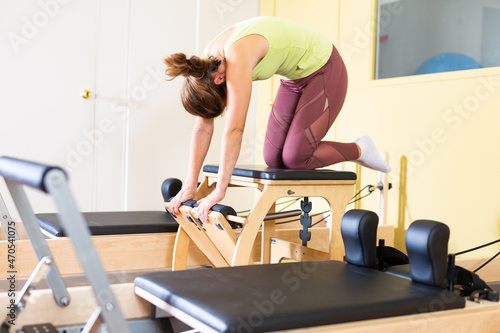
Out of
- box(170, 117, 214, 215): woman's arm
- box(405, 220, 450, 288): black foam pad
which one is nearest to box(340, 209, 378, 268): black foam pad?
box(405, 220, 450, 288): black foam pad

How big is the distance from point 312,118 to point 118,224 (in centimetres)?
97

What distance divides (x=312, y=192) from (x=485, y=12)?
5.02ft

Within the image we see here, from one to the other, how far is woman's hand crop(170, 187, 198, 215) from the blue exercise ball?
168cm

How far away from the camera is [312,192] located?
2309 mm

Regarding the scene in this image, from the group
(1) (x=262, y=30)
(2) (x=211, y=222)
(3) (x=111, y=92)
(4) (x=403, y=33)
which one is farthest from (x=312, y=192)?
(3) (x=111, y=92)

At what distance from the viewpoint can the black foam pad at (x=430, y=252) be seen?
1.54 metres

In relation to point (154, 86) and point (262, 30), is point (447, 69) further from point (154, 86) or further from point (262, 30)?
point (154, 86)

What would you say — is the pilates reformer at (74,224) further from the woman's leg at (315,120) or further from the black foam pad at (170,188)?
the black foam pad at (170,188)

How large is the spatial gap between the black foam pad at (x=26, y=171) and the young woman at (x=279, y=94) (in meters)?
1.01

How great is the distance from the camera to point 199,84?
7.20ft

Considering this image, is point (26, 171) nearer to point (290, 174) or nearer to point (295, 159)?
point (290, 174)

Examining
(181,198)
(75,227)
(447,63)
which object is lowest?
(181,198)

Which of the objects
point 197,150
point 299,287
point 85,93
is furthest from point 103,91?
point 299,287

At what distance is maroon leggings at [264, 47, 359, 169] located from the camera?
96.7 inches
